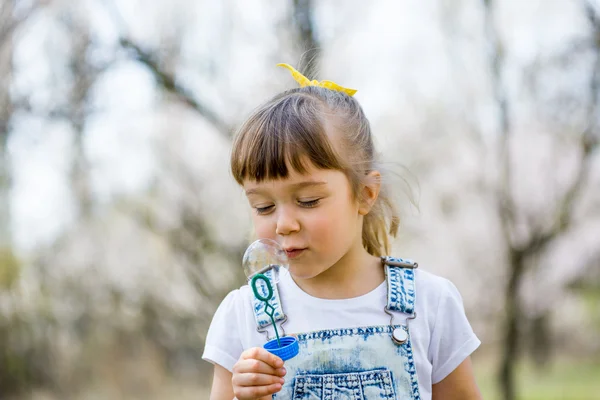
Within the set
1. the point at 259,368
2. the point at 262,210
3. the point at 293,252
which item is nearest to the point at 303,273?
the point at 293,252

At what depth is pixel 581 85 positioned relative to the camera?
441cm

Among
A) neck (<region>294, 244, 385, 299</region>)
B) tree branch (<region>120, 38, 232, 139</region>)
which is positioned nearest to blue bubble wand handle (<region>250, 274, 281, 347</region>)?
neck (<region>294, 244, 385, 299</region>)

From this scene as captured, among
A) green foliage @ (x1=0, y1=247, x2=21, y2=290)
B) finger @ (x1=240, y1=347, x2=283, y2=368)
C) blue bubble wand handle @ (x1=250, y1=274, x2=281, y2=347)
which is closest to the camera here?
finger @ (x1=240, y1=347, x2=283, y2=368)

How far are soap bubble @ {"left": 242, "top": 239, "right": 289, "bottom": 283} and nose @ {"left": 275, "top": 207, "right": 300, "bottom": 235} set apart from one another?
1.4 inches

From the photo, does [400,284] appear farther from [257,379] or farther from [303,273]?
[257,379]

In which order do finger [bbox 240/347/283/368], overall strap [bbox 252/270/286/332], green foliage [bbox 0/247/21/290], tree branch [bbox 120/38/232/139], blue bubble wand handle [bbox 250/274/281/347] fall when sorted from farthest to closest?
green foliage [bbox 0/247/21/290], tree branch [bbox 120/38/232/139], overall strap [bbox 252/270/286/332], blue bubble wand handle [bbox 250/274/281/347], finger [bbox 240/347/283/368]

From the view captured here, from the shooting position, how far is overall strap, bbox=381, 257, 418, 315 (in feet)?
4.89

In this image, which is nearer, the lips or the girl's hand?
the girl's hand

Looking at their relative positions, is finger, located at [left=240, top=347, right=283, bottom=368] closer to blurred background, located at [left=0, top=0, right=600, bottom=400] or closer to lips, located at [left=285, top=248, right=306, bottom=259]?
lips, located at [left=285, top=248, right=306, bottom=259]

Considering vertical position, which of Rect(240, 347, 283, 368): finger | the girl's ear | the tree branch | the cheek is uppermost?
the tree branch

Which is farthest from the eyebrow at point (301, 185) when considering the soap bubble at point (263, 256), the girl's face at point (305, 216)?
the soap bubble at point (263, 256)

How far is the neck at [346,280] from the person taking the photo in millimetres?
1521

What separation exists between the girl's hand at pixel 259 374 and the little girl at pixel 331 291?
107 mm

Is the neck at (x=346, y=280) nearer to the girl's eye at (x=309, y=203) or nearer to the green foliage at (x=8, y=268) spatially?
the girl's eye at (x=309, y=203)
